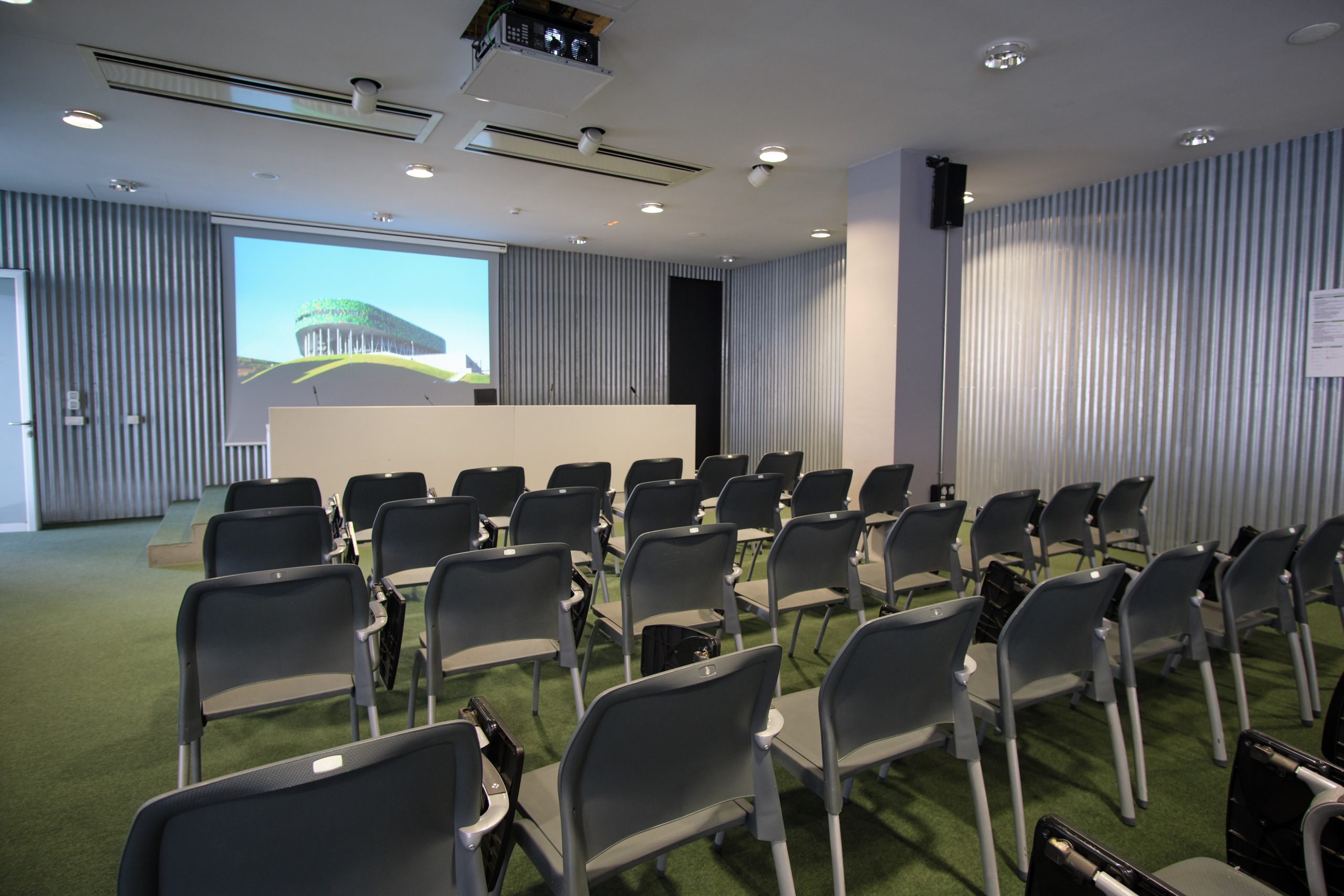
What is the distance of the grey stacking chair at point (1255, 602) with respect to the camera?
2988 mm

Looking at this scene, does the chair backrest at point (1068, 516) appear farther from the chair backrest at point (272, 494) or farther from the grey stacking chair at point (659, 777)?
the chair backrest at point (272, 494)

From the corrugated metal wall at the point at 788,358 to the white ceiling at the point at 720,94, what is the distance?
269 centimetres

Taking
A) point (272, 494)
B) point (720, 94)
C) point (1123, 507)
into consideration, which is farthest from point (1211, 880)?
point (272, 494)

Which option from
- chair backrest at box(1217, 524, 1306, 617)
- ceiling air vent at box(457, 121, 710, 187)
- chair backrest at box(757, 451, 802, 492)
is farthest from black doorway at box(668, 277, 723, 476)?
chair backrest at box(1217, 524, 1306, 617)

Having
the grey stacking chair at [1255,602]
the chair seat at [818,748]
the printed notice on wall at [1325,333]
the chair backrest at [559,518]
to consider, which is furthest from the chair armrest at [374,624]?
the printed notice on wall at [1325,333]

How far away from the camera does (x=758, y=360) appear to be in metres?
11.5

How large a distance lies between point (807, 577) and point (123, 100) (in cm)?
564

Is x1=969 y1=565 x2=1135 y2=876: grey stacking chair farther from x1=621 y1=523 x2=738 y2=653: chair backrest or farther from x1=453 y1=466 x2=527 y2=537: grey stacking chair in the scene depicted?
x1=453 y1=466 x2=527 y2=537: grey stacking chair

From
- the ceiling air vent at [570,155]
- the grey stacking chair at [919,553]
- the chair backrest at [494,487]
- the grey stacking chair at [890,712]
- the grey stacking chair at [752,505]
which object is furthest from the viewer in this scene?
the ceiling air vent at [570,155]

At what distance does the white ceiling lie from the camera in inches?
148

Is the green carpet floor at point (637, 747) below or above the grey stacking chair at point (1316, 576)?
below

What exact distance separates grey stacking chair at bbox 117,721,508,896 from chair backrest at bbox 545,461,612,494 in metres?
3.88

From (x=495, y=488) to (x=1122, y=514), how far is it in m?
4.42

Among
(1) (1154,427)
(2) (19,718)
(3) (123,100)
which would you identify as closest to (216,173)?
(3) (123,100)
